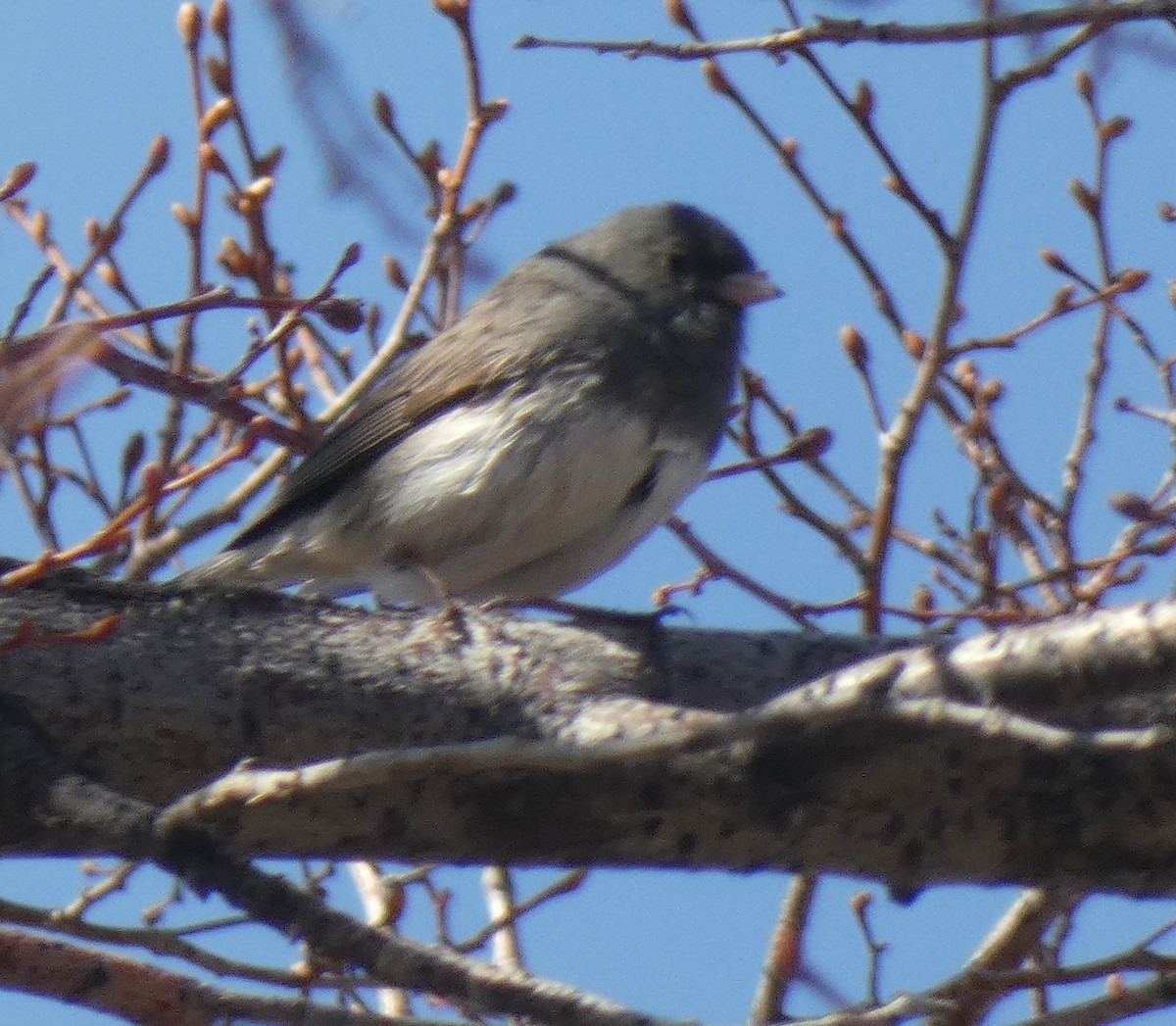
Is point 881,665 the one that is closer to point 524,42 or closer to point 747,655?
point 747,655

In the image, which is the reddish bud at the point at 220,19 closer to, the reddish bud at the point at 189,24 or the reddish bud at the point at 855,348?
the reddish bud at the point at 189,24

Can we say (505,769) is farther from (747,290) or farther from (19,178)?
(747,290)

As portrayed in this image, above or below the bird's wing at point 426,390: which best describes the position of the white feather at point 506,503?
below

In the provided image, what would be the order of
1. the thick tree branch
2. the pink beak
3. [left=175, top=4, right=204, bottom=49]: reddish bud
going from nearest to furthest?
the thick tree branch → [left=175, top=4, right=204, bottom=49]: reddish bud → the pink beak

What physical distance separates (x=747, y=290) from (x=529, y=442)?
74 centimetres

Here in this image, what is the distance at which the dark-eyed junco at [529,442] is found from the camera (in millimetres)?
2965

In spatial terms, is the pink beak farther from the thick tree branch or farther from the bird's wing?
the thick tree branch

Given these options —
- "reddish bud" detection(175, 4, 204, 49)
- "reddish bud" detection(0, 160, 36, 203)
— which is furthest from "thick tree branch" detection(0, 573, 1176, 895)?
"reddish bud" detection(175, 4, 204, 49)

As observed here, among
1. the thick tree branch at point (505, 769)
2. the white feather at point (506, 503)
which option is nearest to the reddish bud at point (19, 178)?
the thick tree branch at point (505, 769)

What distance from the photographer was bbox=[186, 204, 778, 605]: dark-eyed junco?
296 cm

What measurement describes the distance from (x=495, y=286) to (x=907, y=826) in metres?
2.35

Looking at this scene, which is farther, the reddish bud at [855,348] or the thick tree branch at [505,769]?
the reddish bud at [855,348]

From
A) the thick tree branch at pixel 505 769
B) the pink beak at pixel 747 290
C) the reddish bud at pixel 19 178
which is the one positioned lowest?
the thick tree branch at pixel 505 769

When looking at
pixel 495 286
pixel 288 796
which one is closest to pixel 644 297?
pixel 495 286
